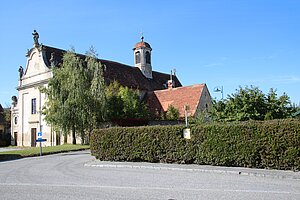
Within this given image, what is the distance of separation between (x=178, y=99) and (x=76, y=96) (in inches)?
641

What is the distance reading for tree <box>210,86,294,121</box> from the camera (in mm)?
21219

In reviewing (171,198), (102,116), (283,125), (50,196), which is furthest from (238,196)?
(102,116)

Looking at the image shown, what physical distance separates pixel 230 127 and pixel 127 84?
31569 mm

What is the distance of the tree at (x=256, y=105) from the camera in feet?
69.6

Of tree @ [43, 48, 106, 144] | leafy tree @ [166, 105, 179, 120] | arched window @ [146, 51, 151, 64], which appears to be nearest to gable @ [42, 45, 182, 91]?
arched window @ [146, 51, 151, 64]

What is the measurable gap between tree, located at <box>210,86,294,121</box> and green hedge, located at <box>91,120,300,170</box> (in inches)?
263

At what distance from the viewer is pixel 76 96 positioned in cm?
3089

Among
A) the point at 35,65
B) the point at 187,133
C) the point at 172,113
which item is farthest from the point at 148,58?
the point at 187,133

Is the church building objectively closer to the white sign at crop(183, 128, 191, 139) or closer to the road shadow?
the road shadow

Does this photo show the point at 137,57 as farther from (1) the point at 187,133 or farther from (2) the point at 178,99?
(1) the point at 187,133

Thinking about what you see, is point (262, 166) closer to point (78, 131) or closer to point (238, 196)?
point (238, 196)

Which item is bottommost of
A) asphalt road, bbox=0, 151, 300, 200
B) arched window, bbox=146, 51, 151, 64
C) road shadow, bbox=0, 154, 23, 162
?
road shadow, bbox=0, 154, 23, 162

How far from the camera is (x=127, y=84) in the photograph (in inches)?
1788

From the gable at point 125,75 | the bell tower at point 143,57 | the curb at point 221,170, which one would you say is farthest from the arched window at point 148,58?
the curb at point 221,170
